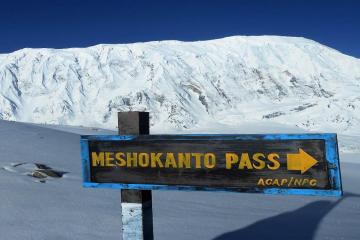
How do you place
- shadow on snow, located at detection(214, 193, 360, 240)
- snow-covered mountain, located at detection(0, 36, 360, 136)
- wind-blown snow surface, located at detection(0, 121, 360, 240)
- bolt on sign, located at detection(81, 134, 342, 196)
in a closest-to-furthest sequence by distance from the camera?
bolt on sign, located at detection(81, 134, 342, 196), wind-blown snow surface, located at detection(0, 121, 360, 240), shadow on snow, located at detection(214, 193, 360, 240), snow-covered mountain, located at detection(0, 36, 360, 136)

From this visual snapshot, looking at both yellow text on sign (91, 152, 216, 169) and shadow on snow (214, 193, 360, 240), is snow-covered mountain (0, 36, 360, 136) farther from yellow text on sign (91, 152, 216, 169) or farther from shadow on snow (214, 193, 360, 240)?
yellow text on sign (91, 152, 216, 169)

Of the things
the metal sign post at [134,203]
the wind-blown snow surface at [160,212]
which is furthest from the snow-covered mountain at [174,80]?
the metal sign post at [134,203]

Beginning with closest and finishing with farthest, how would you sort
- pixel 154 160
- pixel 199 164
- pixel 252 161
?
pixel 252 161 < pixel 199 164 < pixel 154 160

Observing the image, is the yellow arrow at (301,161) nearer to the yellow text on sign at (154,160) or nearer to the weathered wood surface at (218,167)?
the weathered wood surface at (218,167)

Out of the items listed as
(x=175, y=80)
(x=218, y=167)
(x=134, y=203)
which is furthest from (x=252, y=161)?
(x=175, y=80)

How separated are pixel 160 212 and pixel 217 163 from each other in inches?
120

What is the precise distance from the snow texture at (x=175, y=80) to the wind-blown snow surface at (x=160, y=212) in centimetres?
9977

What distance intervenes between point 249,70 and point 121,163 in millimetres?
122193

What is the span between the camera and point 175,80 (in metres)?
119

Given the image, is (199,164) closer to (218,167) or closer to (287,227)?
(218,167)

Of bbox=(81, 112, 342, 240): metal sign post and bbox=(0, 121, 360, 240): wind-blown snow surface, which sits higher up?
bbox=(81, 112, 342, 240): metal sign post

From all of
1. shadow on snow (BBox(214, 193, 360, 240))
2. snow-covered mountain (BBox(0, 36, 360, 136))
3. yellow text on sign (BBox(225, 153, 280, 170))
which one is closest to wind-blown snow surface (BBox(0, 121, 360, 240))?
shadow on snow (BBox(214, 193, 360, 240))

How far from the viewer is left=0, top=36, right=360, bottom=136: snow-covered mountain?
380 ft

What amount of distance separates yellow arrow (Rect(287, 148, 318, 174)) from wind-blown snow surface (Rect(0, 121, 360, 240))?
2.28m
